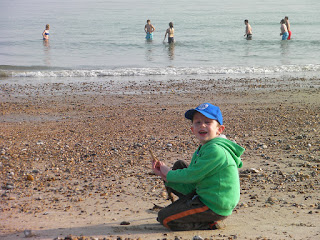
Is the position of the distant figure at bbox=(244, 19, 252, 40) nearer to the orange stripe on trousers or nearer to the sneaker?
the sneaker

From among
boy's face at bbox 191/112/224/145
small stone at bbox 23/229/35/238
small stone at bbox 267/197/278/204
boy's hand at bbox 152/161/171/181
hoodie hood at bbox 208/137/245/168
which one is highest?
boy's face at bbox 191/112/224/145

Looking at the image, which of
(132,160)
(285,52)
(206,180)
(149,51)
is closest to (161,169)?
(206,180)

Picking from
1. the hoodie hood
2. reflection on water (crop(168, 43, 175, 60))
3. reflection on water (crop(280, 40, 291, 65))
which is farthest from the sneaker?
reflection on water (crop(168, 43, 175, 60))

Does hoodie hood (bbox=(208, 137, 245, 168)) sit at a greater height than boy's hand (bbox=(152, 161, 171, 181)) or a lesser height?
greater

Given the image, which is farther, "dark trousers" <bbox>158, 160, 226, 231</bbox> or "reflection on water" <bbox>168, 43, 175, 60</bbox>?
"reflection on water" <bbox>168, 43, 175, 60</bbox>

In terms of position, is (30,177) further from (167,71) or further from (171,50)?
(171,50)

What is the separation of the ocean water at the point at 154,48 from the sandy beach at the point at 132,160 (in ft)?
17.7

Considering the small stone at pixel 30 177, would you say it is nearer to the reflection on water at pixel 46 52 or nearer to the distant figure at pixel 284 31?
the reflection on water at pixel 46 52

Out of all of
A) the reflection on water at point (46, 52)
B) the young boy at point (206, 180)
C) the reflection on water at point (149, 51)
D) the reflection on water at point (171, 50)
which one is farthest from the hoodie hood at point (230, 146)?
the reflection on water at point (171, 50)

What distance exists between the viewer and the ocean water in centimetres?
1670

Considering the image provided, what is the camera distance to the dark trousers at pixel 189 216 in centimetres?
386

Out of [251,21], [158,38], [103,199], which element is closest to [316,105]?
[103,199]

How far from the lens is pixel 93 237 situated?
3682 millimetres

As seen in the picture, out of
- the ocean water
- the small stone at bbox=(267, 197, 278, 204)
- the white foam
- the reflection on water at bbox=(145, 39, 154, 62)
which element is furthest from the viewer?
the reflection on water at bbox=(145, 39, 154, 62)
